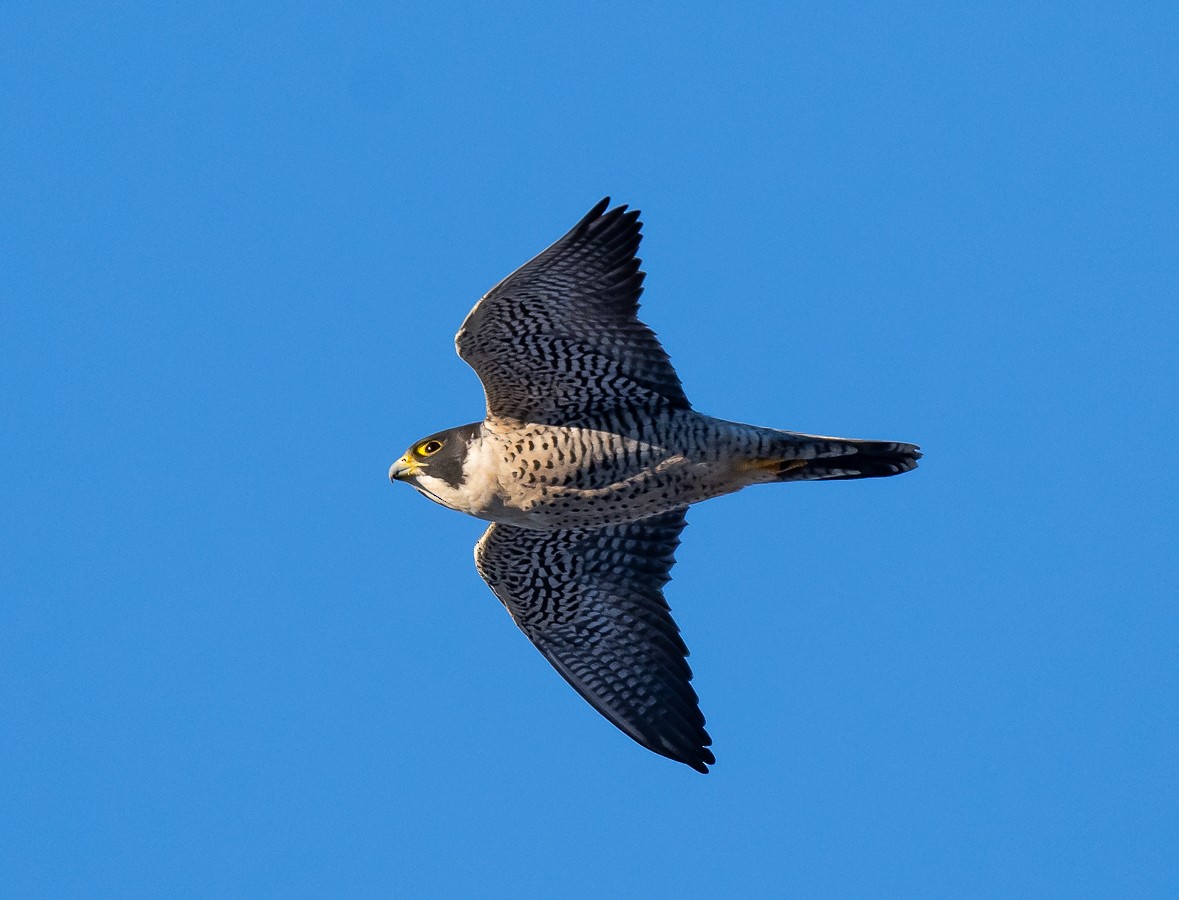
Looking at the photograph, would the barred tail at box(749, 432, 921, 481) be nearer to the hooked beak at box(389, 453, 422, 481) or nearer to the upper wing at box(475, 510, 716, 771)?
the upper wing at box(475, 510, 716, 771)

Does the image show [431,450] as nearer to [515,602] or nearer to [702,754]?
[515,602]

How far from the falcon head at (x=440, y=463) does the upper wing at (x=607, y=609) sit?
920mm

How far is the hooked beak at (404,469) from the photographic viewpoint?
11430 millimetres

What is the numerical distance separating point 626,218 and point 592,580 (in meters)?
3.01

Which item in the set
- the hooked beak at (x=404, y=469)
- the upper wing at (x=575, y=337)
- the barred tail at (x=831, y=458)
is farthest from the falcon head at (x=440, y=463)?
the barred tail at (x=831, y=458)

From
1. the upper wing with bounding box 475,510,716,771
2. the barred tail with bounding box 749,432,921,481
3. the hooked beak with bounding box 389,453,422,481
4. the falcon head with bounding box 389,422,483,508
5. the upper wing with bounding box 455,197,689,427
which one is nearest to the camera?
the upper wing with bounding box 455,197,689,427

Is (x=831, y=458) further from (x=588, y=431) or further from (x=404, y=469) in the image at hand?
(x=404, y=469)

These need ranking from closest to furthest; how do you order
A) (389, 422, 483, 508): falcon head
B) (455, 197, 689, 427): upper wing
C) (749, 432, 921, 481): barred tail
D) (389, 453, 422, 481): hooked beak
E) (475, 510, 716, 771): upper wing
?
(455, 197, 689, 427): upper wing
(749, 432, 921, 481): barred tail
(389, 422, 483, 508): falcon head
(389, 453, 422, 481): hooked beak
(475, 510, 716, 771): upper wing

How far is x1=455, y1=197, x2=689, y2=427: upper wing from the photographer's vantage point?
418 inches

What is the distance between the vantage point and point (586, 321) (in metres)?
10.9

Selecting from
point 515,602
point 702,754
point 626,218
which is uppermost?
point 626,218

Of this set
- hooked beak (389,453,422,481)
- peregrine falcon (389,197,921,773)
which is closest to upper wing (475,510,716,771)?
peregrine falcon (389,197,921,773)

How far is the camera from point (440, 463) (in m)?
11.3

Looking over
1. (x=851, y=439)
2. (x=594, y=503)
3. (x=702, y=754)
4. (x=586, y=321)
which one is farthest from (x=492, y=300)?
(x=702, y=754)
